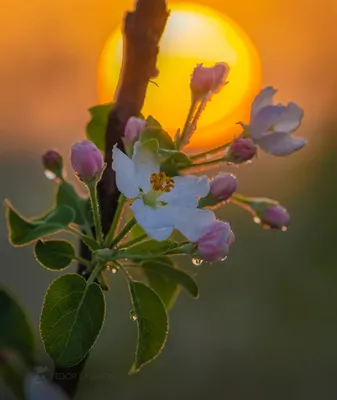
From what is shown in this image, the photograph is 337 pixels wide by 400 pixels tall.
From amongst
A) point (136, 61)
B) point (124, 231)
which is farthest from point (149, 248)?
point (136, 61)

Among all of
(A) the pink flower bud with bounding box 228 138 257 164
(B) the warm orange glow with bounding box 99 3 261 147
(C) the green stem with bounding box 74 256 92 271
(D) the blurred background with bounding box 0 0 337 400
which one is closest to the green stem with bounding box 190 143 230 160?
(A) the pink flower bud with bounding box 228 138 257 164

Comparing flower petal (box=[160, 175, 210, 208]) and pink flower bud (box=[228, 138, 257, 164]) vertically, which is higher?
pink flower bud (box=[228, 138, 257, 164])

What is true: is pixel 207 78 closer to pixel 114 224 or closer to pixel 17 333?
pixel 114 224

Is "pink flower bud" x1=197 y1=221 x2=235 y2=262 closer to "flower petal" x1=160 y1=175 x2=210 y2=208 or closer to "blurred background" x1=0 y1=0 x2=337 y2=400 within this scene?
"flower petal" x1=160 y1=175 x2=210 y2=208

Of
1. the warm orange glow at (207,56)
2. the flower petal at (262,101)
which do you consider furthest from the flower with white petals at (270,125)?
the warm orange glow at (207,56)

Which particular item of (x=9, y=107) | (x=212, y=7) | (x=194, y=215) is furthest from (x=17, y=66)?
(x=194, y=215)
